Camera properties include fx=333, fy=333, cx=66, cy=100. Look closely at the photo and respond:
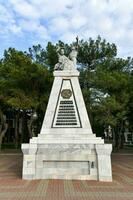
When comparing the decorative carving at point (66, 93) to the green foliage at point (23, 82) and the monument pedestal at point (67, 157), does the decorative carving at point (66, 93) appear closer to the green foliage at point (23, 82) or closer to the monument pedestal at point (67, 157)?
the monument pedestal at point (67, 157)

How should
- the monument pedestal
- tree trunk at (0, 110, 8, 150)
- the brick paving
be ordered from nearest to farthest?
the brick paving, the monument pedestal, tree trunk at (0, 110, 8, 150)

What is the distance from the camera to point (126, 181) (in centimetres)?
1445

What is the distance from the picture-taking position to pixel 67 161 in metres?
15.0

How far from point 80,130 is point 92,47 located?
75.3 feet

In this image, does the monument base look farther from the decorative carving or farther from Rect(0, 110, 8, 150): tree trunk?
Rect(0, 110, 8, 150): tree trunk

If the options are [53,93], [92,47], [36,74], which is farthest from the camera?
[92,47]

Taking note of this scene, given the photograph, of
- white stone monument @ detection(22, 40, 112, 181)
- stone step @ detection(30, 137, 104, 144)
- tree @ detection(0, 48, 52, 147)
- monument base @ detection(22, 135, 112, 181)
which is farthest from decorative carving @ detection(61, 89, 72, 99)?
tree @ detection(0, 48, 52, 147)

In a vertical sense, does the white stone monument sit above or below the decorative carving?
below

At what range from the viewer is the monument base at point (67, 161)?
48.7 ft

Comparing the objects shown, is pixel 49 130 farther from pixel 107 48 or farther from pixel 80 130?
pixel 107 48

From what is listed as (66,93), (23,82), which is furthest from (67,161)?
(23,82)

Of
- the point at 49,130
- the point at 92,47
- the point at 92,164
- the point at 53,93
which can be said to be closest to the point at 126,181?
the point at 92,164

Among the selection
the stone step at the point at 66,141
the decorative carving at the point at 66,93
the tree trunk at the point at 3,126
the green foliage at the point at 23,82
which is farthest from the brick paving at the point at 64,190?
the tree trunk at the point at 3,126

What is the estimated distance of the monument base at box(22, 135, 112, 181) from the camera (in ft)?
48.7
